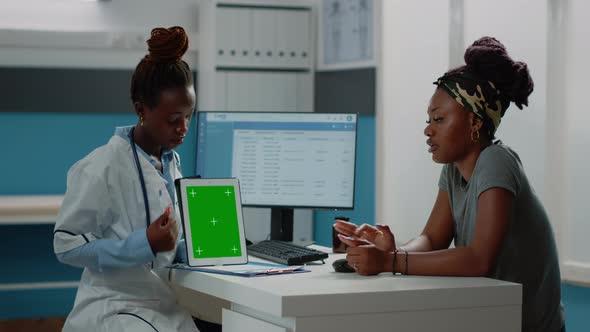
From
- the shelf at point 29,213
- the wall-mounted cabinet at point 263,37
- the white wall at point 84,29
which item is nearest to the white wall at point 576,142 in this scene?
the wall-mounted cabinet at point 263,37

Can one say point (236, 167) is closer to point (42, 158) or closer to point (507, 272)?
point (507, 272)

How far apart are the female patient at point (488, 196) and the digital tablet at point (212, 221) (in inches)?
9.8

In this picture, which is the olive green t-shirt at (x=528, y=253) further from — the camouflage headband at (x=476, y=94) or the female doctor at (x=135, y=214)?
the female doctor at (x=135, y=214)

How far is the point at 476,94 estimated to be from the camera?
204 centimetres

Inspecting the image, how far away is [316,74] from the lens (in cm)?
429

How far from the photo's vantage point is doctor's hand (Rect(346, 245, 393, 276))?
1921mm

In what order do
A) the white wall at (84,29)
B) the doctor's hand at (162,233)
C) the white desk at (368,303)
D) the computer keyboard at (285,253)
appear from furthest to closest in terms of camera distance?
the white wall at (84,29) < the computer keyboard at (285,253) < the doctor's hand at (162,233) < the white desk at (368,303)

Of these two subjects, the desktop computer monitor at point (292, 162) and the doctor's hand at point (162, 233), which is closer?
the doctor's hand at point (162, 233)

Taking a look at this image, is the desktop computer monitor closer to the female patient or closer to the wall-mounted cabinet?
the female patient

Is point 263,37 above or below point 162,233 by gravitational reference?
above

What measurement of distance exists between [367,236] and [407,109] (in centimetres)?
155

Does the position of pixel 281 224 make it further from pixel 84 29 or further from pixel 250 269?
pixel 84 29

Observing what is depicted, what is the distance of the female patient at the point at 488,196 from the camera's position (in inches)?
75.9

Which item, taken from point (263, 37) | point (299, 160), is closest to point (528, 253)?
point (299, 160)
